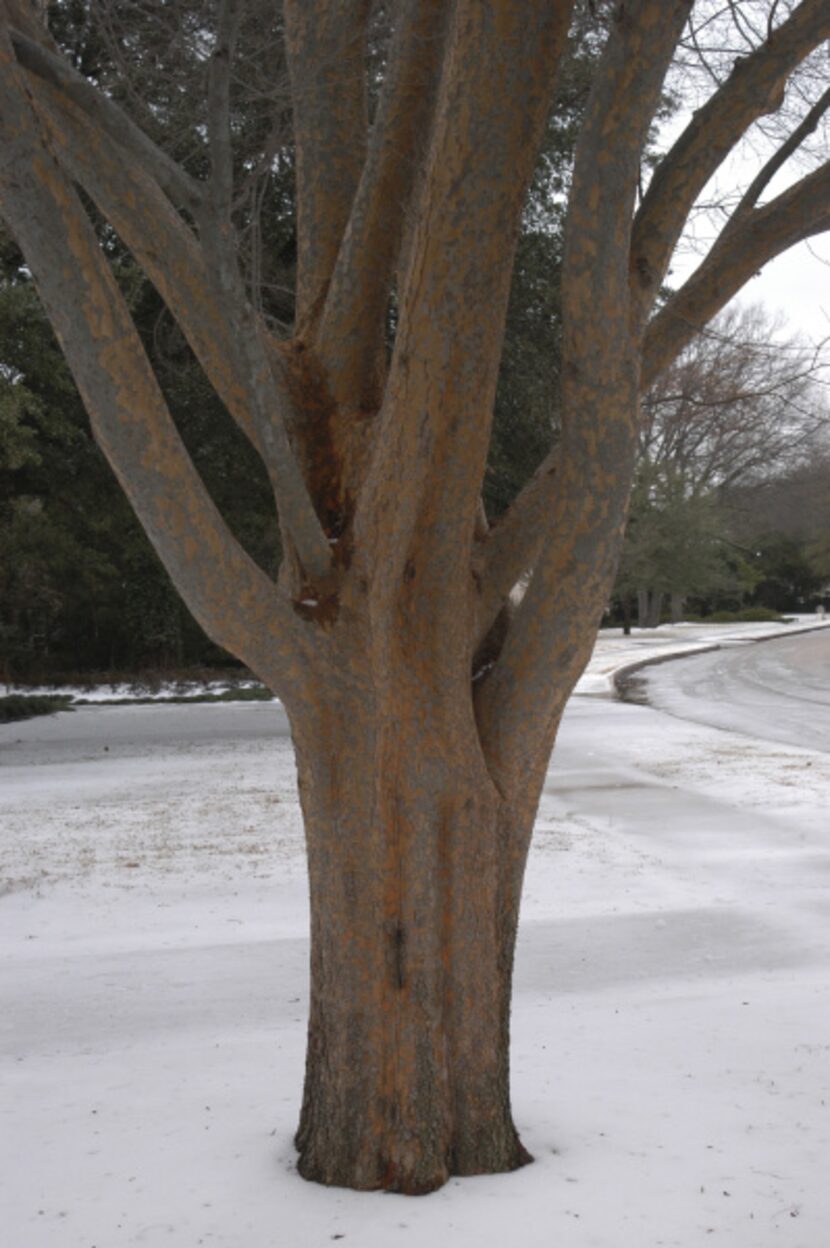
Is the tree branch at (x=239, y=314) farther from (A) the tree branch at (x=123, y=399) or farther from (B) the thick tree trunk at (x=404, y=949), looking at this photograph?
(B) the thick tree trunk at (x=404, y=949)

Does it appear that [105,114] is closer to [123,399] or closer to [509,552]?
[123,399]

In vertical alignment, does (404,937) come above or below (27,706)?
above

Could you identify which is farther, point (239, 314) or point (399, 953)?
point (399, 953)

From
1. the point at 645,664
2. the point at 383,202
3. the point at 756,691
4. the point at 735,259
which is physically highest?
the point at 383,202

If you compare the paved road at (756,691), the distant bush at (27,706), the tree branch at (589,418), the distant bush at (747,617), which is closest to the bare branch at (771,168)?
the tree branch at (589,418)

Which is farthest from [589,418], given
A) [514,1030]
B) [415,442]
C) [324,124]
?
[514,1030]

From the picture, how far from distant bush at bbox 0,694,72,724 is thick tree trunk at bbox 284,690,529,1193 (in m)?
16.8

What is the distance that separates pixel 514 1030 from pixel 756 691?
19.6 m

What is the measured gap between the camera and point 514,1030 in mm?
5715

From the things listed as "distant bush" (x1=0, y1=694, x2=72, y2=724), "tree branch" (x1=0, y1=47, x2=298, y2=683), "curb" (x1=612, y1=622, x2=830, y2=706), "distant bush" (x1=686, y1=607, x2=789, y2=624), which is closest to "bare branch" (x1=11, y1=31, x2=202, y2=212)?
"tree branch" (x1=0, y1=47, x2=298, y2=683)

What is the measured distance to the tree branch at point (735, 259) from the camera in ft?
14.0

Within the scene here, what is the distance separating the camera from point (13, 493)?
18.0m

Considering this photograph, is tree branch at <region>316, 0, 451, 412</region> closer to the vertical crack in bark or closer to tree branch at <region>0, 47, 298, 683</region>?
tree branch at <region>0, 47, 298, 683</region>

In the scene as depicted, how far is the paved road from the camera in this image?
18312 mm
